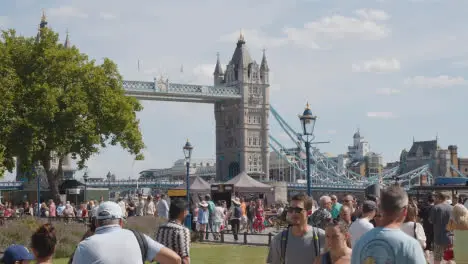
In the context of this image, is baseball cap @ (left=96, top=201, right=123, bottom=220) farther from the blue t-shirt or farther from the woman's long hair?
the woman's long hair

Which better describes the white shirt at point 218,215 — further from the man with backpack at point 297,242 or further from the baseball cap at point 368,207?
the man with backpack at point 297,242

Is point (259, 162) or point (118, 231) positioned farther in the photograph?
point (259, 162)

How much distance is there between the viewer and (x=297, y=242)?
23.7 ft

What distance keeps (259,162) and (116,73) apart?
76.4 meters

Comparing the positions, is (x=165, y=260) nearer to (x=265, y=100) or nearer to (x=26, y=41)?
A: (x=26, y=41)

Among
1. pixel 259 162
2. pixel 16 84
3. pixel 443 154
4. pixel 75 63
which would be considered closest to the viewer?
pixel 16 84

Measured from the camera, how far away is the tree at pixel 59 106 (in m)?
44.5

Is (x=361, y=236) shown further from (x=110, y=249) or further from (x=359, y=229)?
(x=359, y=229)

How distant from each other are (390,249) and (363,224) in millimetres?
3809

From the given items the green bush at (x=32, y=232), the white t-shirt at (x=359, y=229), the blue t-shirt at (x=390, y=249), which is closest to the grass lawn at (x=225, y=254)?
the green bush at (x=32, y=232)

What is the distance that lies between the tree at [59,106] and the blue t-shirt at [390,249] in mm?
40041

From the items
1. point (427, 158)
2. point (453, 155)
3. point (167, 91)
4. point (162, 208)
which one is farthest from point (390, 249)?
point (427, 158)

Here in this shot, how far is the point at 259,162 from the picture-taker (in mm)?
125375

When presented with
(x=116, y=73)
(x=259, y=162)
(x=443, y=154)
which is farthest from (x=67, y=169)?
(x=443, y=154)
